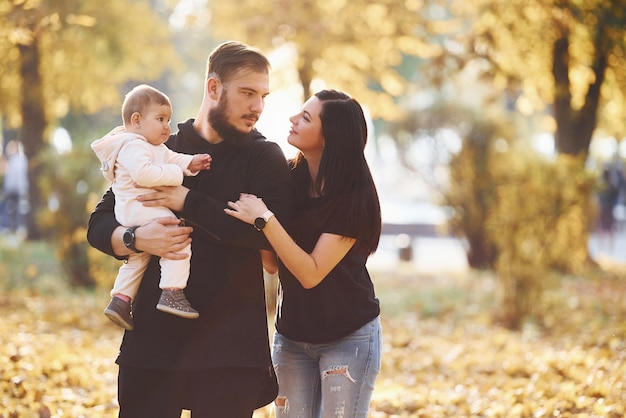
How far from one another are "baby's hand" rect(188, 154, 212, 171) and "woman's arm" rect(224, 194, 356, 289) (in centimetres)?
19

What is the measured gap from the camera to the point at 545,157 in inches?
484

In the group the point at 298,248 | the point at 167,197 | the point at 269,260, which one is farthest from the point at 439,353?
the point at 167,197

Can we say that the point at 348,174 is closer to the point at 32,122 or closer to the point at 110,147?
the point at 110,147

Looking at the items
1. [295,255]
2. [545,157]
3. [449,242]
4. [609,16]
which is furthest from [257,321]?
[449,242]

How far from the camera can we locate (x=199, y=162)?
3.22 metres

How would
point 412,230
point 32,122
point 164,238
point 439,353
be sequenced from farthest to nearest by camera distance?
point 412,230 < point 32,122 < point 439,353 < point 164,238

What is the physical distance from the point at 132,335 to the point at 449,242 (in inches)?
949

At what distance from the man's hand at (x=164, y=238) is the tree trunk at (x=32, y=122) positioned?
14.4 meters

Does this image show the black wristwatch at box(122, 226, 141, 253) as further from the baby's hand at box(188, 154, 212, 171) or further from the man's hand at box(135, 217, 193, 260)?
the baby's hand at box(188, 154, 212, 171)

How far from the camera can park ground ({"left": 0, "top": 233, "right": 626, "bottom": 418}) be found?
20.1ft

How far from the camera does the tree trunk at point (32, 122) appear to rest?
16984mm

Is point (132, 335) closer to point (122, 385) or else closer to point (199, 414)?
point (122, 385)

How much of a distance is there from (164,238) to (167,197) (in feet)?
0.57

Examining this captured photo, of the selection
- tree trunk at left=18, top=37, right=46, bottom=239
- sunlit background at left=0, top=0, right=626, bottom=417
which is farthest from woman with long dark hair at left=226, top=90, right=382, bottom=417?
tree trunk at left=18, top=37, right=46, bottom=239
